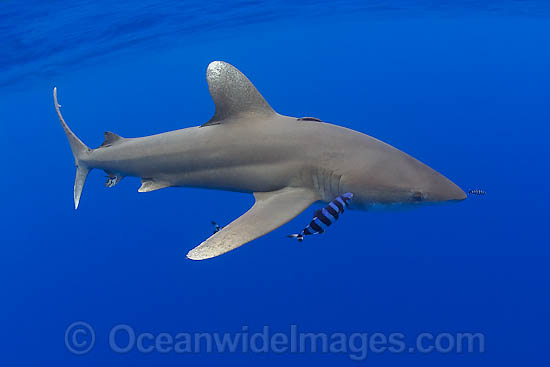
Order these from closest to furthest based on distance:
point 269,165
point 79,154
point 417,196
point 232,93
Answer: point 417,196
point 269,165
point 232,93
point 79,154

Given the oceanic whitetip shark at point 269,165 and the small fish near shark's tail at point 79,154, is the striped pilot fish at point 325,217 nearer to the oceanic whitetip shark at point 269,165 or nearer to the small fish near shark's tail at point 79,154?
the oceanic whitetip shark at point 269,165

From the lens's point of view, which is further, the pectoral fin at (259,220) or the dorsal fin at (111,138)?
the dorsal fin at (111,138)

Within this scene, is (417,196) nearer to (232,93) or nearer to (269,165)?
(269,165)

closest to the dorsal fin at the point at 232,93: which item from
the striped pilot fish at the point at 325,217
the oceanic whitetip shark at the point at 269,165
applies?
the oceanic whitetip shark at the point at 269,165

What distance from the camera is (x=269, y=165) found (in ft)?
13.9

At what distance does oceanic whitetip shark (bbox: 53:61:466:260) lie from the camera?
3564 millimetres

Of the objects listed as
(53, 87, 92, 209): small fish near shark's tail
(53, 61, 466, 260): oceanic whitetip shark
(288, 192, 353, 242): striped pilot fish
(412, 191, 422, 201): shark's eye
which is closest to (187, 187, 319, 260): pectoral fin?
(53, 61, 466, 260): oceanic whitetip shark

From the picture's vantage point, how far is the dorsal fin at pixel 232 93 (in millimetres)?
4445

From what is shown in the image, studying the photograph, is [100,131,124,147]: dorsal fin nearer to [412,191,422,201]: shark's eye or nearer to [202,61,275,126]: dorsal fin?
[202,61,275,126]: dorsal fin

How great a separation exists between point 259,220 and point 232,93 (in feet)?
5.67

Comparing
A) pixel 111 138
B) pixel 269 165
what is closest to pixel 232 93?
pixel 269 165

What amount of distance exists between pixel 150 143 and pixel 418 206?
350 centimetres

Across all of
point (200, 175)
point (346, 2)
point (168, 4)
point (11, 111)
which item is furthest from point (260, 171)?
point (11, 111)

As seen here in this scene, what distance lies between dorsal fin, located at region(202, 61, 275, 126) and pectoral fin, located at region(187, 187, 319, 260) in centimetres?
105
